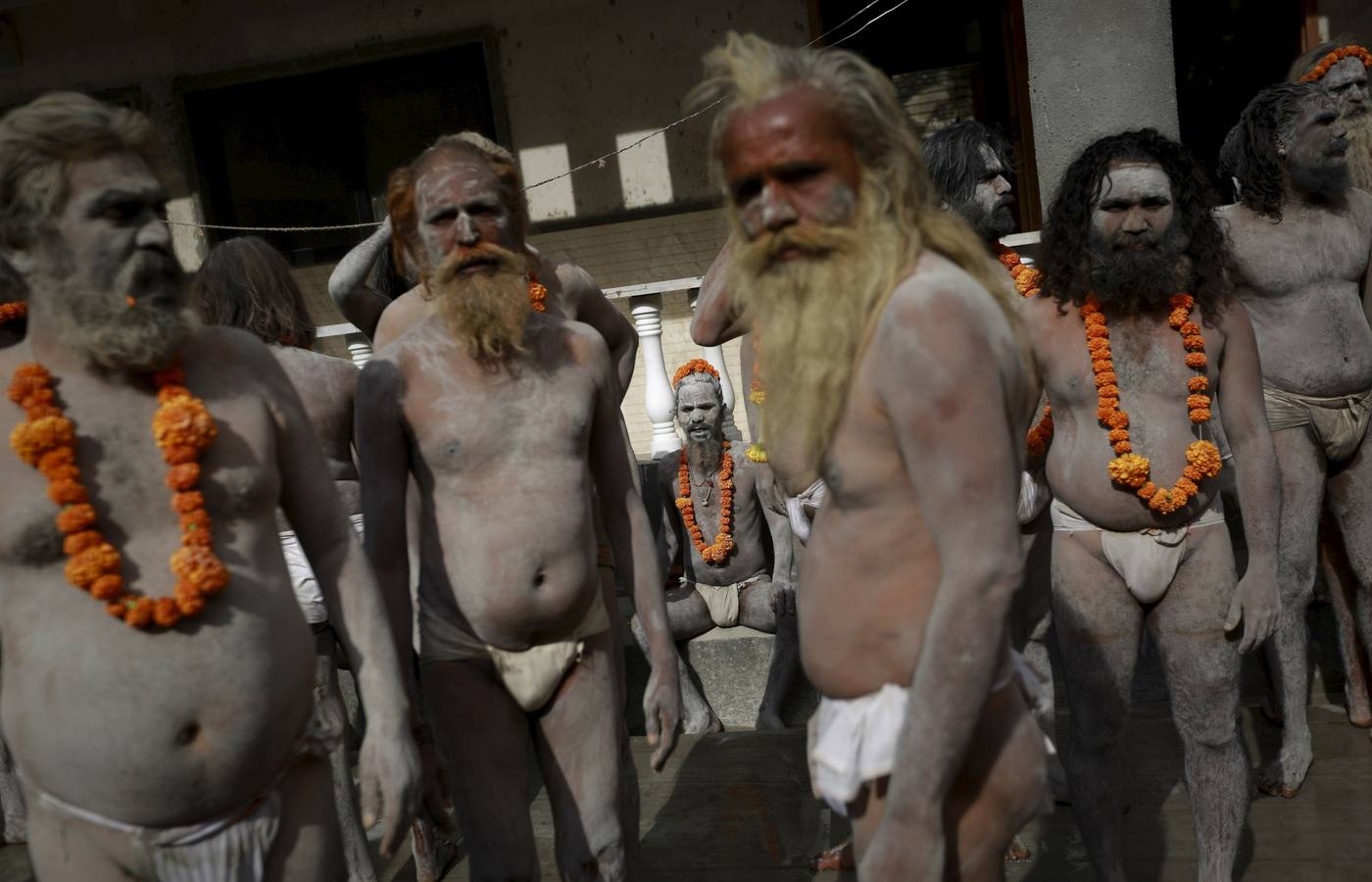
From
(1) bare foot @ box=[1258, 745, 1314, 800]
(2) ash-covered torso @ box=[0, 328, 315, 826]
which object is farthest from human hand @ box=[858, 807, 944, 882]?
(1) bare foot @ box=[1258, 745, 1314, 800]

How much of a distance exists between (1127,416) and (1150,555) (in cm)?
42

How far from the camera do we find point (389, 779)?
2609 mm

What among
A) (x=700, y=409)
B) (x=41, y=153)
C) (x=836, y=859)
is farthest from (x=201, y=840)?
(x=700, y=409)

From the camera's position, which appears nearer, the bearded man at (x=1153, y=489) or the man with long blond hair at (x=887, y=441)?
the man with long blond hair at (x=887, y=441)

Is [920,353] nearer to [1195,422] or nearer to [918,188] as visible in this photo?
[918,188]

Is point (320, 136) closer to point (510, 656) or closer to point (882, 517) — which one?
→ point (510, 656)

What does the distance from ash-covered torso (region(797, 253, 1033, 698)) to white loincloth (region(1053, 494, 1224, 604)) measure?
1649 millimetres

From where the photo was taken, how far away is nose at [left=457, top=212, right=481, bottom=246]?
3342 mm

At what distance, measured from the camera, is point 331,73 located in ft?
33.2

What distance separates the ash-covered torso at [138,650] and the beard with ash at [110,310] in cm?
9

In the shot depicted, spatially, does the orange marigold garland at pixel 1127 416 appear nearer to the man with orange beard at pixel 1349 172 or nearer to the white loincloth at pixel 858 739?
the white loincloth at pixel 858 739

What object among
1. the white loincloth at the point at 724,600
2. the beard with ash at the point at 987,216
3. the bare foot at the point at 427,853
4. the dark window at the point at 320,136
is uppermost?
the dark window at the point at 320,136

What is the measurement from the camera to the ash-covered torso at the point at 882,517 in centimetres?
213

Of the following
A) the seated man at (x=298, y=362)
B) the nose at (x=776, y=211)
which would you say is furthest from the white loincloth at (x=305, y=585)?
the nose at (x=776, y=211)
